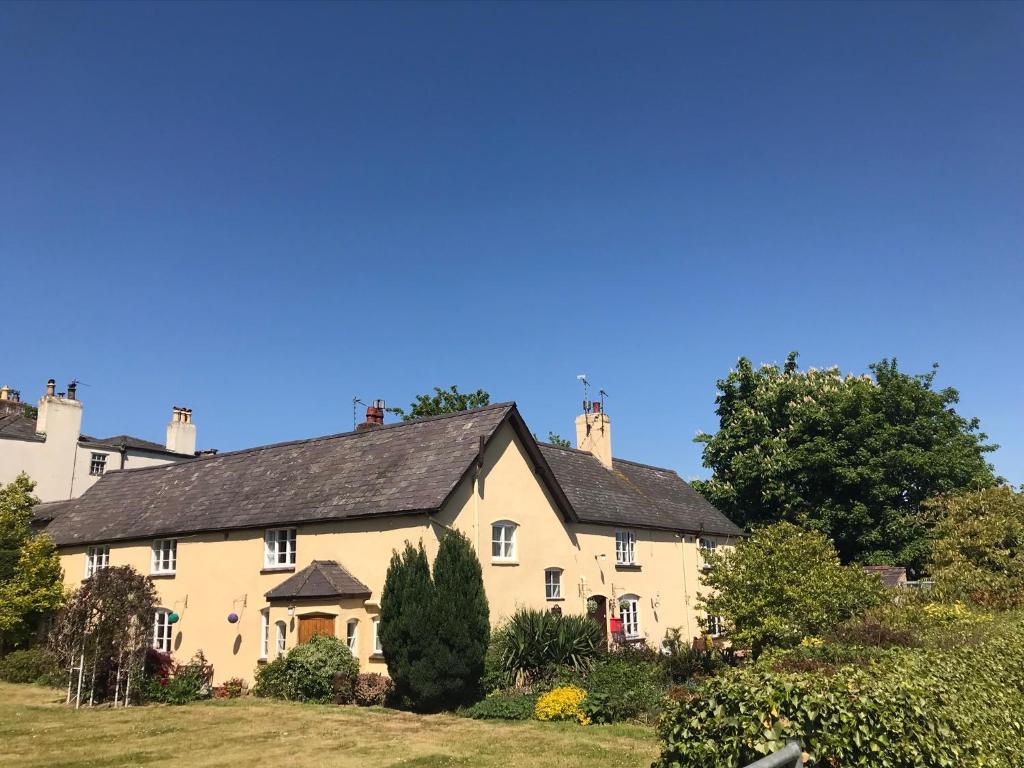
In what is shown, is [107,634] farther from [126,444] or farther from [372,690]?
[126,444]

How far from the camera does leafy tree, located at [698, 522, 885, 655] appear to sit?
19.2m

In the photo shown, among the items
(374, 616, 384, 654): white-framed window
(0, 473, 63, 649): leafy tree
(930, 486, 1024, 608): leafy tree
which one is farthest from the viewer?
(0, 473, 63, 649): leafy tree

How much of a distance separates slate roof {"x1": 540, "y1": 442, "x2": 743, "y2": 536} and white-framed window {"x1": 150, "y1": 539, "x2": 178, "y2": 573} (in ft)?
45.5

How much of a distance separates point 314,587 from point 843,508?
30818 mm

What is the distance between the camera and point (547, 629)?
2091 centimetres

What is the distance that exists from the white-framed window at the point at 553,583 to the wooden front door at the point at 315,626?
723cm

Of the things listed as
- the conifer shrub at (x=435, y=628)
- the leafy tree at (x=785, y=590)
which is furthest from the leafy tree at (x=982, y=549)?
the conifer shrub at (x=435, y=628)

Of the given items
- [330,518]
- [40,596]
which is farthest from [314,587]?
[40,596]

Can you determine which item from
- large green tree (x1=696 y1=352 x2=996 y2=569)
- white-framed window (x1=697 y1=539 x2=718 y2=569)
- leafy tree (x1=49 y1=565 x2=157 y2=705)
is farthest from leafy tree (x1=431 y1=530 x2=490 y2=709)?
large green tree (x1=696 y1=352 x2=996 y2=569)

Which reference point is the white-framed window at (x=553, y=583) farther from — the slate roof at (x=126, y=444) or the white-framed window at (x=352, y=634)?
the slate roof at (x=126, y=444)

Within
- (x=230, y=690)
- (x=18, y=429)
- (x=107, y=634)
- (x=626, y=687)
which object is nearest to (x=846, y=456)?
(x=626, y=687)

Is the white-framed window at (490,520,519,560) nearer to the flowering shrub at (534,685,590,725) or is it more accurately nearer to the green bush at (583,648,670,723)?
the green bush at (583,648,670,723)

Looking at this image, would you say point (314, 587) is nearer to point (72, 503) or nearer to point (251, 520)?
point (251, 520)

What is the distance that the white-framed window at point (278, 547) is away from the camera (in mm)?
24172
